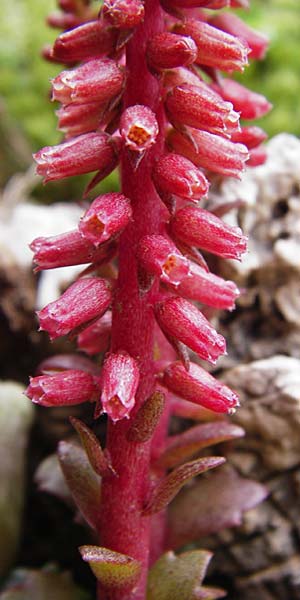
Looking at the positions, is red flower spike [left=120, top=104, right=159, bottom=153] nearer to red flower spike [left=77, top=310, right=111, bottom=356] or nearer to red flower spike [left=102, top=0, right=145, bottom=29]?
red flower spike [left=102, top=0, right=145, bottom=29]

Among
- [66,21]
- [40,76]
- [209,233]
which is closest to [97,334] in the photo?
[209,233]

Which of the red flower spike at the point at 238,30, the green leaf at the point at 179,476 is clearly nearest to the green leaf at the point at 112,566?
the green leaf at the point at 179,476

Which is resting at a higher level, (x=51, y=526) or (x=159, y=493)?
(x=159, y=493)

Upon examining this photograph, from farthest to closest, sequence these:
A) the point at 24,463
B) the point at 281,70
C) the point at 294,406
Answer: the point at 281,70
the point at 24,463
the point at 294,406

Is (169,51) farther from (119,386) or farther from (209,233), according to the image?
(119,386)

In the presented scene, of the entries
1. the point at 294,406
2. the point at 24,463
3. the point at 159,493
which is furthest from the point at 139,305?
the point at 24,463

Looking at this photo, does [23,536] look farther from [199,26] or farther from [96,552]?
[199,26]

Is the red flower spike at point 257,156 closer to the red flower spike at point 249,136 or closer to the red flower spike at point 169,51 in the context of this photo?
the red flower spike at point 249,136
